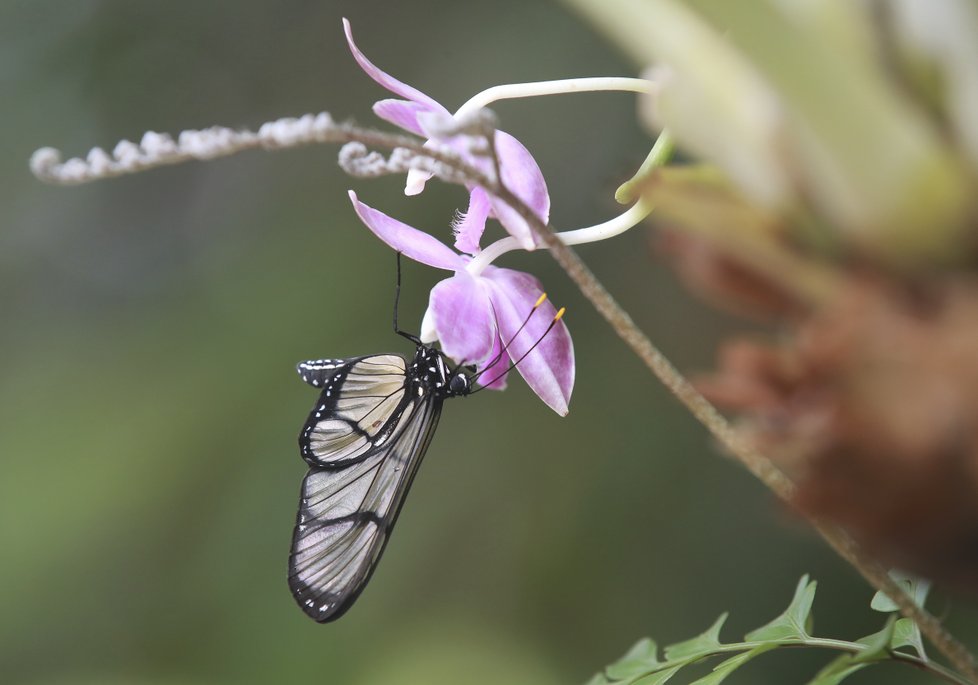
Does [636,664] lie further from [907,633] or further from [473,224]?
[473,224]

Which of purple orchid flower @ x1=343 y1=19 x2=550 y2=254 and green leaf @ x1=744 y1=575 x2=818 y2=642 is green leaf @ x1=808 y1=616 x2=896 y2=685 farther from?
purple orchid flower @ x1=343 y1=19 x2=550 y2=254

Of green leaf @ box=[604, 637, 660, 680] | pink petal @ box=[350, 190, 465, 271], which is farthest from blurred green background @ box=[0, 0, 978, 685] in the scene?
pink petal @ box=[350, 190, 465, 271]

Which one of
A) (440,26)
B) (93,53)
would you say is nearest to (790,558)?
(440,26)

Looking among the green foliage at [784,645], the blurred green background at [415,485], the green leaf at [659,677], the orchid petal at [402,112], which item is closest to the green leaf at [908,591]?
the green foliage at [784,645]

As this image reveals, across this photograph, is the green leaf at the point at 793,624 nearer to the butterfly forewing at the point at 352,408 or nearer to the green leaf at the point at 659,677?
the green leaf at the point at 659,677

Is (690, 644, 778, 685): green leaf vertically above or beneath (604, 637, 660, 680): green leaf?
beneath

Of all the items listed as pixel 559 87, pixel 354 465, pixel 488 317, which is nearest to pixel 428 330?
pixel 488 317
